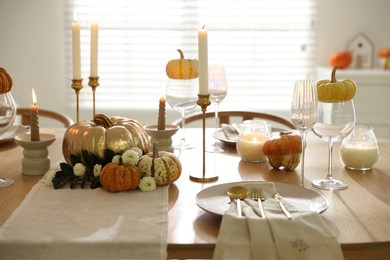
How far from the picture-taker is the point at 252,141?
187cm

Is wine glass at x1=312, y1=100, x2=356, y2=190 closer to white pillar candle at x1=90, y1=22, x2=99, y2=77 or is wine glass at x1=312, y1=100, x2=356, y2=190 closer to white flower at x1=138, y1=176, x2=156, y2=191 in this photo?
white flower at x1=138, y1=176, x2=156, y2=191

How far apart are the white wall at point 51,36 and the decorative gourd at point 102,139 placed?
2689 millimetres

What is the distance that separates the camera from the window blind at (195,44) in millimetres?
4273

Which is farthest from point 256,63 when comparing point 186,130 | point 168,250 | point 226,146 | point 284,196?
point 168,250

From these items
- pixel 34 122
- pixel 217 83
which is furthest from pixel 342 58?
pixel 34 122

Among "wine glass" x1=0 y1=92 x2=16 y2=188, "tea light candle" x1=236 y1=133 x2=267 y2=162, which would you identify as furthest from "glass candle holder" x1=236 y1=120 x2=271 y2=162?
"wine glass" x1=0 y1=92 x2=16 y2=188

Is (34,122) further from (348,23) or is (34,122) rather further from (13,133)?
(348,23)

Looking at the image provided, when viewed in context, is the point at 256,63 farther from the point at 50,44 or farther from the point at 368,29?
the point at 50,44

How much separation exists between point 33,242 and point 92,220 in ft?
0.48

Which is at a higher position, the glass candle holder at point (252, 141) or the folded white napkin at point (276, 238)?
the glass candle holder at point (252, 141)

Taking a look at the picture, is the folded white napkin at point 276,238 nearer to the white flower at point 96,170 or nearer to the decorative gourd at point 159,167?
the decorative gourd at point 159,167

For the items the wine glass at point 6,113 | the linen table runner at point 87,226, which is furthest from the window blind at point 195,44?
the linen table runner at point 87,226

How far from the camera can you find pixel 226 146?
83.2 inches

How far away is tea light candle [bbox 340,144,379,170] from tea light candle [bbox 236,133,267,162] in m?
0.24
